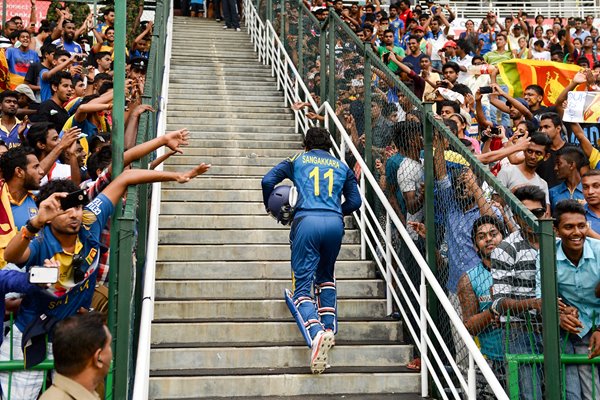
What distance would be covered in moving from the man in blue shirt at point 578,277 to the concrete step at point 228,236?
3.27m

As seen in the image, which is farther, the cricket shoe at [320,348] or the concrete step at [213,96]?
the concrete step at [213,96]

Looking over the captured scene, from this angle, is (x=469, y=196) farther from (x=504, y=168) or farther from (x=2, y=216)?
(x=2, y=216)

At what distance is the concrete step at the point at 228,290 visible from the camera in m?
7.20

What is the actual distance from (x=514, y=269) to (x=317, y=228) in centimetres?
Result: 186

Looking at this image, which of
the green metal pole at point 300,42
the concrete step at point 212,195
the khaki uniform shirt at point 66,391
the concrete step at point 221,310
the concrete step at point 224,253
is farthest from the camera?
the green metal pole at point 300,42

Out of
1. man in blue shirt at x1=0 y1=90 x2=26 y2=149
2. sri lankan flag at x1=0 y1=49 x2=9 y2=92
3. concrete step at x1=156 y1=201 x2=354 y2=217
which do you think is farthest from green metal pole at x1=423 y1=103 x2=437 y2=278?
sri lankan flag at x1=0 y1=49 x2=9 y2=92

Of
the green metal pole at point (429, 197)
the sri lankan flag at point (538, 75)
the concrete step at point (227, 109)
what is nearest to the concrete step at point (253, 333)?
the green metal pole at point (429, 197)

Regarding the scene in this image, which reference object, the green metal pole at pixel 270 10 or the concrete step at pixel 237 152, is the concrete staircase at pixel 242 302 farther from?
the green metal pole at pixel 270 10

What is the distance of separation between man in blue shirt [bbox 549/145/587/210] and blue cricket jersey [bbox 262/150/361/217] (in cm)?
181

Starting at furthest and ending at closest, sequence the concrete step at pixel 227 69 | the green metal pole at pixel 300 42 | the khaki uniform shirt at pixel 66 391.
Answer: the concrete step at pixel 227 69, the green metal pole at pixel 300 42, the khaki uniform shirt at pixel 66 391

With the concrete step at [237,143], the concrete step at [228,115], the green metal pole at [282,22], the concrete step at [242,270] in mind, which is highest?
the green metal pole at [282,22]

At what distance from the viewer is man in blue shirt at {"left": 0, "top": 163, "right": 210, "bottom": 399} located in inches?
188

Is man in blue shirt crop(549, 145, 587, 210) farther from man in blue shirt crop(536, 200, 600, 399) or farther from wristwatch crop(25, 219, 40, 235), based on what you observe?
wristwatch crop(25, 219, 40, 235)

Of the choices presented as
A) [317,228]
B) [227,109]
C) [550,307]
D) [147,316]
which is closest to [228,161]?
[227,109]
